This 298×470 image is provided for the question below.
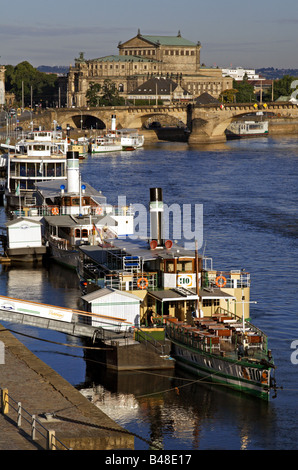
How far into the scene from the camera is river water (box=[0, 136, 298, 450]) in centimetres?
2617

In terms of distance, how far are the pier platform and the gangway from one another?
1.71 meters

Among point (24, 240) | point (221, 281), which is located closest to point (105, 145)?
point (24, 240)

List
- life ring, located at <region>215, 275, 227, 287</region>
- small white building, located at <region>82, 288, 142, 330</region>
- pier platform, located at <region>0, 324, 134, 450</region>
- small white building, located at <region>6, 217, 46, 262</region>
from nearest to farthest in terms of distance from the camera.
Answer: pier platform, located at <region>0, 324, 134, 450</region> < small white building, located at <region>82, 288, 142, 330</region> < life ring, located at <region>215, 275, 227, 287</region> < small white building, located at <region>6, 217, 46, 262</region>

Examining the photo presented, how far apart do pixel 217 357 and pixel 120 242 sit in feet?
36.1

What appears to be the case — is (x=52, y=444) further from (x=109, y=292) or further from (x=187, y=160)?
(x=187, y=160)

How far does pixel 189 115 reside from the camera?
147m

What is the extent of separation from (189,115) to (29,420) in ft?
413

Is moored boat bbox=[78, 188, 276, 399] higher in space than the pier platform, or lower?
higher

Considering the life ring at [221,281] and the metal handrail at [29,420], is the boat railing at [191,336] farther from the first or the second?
the metal handrail at [29,420]

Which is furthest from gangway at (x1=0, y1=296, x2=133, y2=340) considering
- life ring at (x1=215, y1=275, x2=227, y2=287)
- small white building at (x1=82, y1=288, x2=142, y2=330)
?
life ring at (x1=215, y1=275, x2=227, y2=287)

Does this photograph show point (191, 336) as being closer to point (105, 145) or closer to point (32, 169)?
point (32, 169)

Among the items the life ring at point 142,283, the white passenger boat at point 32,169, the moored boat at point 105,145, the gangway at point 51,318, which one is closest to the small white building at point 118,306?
the gangway at point 51,318

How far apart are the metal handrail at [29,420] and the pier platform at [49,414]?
5 cm

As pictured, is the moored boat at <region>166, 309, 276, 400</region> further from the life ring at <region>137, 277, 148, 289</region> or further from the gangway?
the gangway
